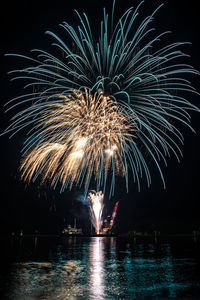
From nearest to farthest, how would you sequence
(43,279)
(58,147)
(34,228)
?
(43,279) < (58,147) < (34,228)

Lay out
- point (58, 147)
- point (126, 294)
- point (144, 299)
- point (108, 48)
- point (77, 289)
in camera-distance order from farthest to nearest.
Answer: point (58, 147) → point (108, 48) → point (77, 289) → point (126, 294) → point (144, 299)

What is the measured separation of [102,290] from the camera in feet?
23.4

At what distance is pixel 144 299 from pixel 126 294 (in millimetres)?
641

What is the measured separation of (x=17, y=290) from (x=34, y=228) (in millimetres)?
112149

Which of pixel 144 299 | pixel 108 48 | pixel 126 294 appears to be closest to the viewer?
pixel 144 299

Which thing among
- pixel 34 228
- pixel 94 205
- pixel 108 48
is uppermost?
pixel 108 48

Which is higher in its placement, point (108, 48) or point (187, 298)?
point (108, 48)

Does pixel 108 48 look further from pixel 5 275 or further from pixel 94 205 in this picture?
pixel 94 205

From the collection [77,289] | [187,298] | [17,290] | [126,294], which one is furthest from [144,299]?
[17,290]

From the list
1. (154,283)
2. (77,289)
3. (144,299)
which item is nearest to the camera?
(144,299)

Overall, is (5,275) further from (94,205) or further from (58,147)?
(94,205)

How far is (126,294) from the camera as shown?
671 cm

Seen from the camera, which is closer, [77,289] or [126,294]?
[126,294]

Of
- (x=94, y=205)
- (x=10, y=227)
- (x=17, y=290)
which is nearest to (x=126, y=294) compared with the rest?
(x=17, y=290)
